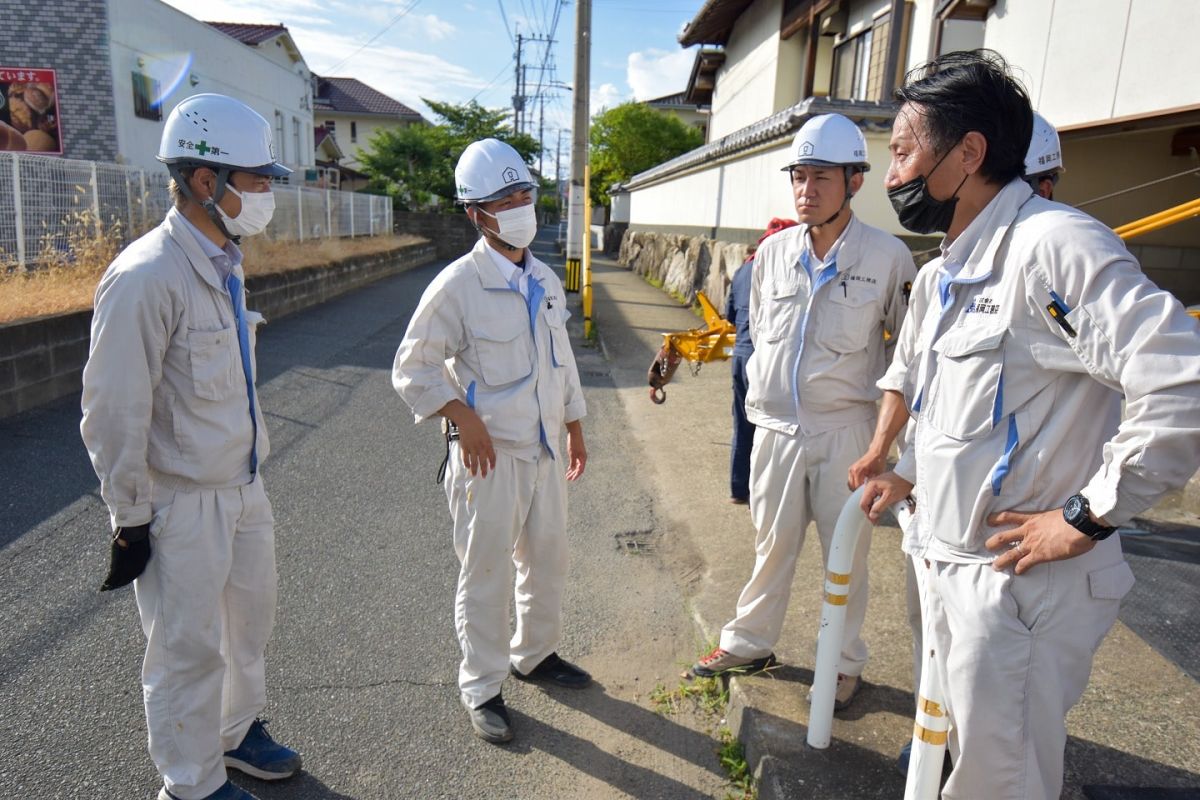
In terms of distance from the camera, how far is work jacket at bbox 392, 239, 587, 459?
2803 millimetres

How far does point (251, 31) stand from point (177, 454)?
98.2ft

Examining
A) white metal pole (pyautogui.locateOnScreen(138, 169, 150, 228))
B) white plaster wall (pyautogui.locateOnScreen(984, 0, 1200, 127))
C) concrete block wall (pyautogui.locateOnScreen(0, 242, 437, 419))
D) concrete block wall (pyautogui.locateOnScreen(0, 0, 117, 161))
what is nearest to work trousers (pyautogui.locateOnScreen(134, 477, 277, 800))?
concrete block wall (pyautogui.locateOnScreen(0, 242, 437, 419))

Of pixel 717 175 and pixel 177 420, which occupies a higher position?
pixel 717 175

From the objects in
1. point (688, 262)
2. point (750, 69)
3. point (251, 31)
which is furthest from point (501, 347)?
point (251, 31)

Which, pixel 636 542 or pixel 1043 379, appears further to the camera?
pixel 636 542

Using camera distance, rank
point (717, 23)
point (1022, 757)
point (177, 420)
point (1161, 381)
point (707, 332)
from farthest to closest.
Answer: point (717, 23), point (707, 332), point (177, 420), point (1022, 757), point (1161, 381)

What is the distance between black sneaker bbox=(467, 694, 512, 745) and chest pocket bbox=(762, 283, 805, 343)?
1721mm

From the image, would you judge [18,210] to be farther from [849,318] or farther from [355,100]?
[355,100]

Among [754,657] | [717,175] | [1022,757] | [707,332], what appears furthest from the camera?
[717,175]

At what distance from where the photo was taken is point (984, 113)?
6.04 feet

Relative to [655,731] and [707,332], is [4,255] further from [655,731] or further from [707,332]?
[655,731]

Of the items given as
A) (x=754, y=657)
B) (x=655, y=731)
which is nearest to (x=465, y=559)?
(x=655, y=731)

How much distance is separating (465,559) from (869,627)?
1830 mm

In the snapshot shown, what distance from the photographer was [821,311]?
2.93m
